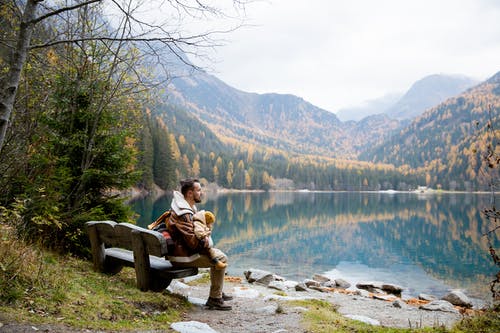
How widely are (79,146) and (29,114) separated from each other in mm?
1584

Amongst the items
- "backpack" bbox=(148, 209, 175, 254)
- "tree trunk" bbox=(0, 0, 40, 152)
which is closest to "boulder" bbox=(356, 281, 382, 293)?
"backpack" bbox=(148, 209, 175, 254)

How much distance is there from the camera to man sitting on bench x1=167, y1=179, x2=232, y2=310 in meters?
6.19

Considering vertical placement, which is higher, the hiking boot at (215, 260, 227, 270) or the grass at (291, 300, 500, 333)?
the hiking boot at (215, 260, 227, 270)

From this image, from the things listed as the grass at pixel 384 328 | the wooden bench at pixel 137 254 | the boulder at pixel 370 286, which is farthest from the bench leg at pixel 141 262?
the boulder at pixel 370 286

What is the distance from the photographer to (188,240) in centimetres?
619

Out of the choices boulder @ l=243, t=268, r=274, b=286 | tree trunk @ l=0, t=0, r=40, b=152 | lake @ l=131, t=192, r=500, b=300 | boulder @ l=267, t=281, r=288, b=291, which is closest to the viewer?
tree trunk @ l=0, t=0, r=40, b=152

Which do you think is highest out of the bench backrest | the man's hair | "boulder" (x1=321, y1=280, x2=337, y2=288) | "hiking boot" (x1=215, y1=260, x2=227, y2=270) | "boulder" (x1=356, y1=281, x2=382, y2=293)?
the man's hair

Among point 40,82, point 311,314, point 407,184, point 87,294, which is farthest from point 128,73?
point 407,184

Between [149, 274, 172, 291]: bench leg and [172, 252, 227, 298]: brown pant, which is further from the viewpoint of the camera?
[149, 274, 172, 291]: bench leg

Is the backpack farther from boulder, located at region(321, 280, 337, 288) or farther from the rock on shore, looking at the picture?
boulder, located at region(321, 280, 337, 288)

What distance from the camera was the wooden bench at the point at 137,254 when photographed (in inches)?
247

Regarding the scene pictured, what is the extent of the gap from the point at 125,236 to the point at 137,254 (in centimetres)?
53

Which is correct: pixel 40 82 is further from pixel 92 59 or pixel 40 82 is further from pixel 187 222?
pixel 187 222

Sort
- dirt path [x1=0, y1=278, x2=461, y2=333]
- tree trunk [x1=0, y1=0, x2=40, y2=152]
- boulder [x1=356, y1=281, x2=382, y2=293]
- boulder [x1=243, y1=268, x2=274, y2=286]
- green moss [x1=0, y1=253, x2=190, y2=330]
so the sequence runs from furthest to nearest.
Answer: boulder [x1=356, y1=281, x2=382, y2=293] < boulder [x1=243, y1=268, x2=274, y2=286] < green moss [x1=0, y1=253, x2=190, y2=330] < dirt path [x1=0, y1=278, x2=461, y2=333] < tree trunk [x1=0, y1=0, x2=40, y2=152]
